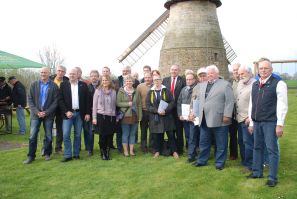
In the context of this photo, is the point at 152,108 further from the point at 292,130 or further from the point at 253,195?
the point at 292,130

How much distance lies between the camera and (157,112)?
23.0ft

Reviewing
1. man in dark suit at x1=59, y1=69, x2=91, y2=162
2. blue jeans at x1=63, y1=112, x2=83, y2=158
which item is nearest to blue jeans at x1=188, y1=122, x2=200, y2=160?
man in dark suit at x1=59, y1=69, x2=91, y2=162

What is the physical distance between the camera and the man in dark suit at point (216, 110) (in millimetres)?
5926

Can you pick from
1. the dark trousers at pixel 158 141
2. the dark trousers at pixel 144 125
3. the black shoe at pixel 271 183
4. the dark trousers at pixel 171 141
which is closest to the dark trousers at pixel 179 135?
the dark trousers at pixel 171 141

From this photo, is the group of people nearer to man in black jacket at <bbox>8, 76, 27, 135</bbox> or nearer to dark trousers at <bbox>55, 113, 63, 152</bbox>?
dark trousers at <bbox>55, 113, 63, 152</bbox>

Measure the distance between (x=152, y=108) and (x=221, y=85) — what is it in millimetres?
1707

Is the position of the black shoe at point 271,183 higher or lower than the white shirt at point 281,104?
lower

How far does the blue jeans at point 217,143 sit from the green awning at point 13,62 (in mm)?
6125

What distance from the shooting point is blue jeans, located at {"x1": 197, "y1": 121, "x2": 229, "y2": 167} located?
6.09 metres

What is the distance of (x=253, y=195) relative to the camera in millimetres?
4738

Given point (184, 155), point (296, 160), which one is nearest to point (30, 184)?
point (184, 155)

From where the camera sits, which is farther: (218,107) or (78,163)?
(78,163)

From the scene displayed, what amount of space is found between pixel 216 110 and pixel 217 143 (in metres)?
0.66

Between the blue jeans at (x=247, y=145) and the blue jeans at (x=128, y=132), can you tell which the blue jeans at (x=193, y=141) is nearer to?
the blue jeans at (x=247, y=145)
